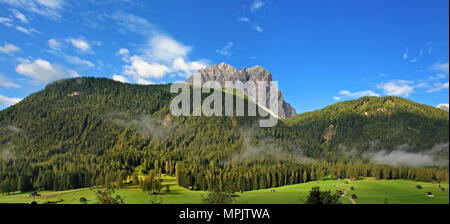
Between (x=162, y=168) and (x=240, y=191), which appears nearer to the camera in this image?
(x=240, y=191)

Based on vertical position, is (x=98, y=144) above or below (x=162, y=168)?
above

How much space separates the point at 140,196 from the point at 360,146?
17133cm

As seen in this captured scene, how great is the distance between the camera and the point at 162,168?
134 metres

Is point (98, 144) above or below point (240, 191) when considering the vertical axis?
above

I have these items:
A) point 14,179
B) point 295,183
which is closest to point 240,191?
point 295,183
